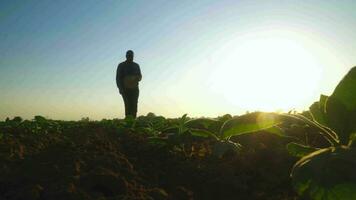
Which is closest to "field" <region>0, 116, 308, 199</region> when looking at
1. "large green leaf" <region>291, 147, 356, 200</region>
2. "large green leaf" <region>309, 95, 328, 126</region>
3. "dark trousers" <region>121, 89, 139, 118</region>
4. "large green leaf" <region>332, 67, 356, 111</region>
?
"large green leaf" <region>309, 95, 328, 126</region>

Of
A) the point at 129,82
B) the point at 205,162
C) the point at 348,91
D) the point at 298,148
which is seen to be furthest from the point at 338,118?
the point at 129,82

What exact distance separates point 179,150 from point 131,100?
7002mm

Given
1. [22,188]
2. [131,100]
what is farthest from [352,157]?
[131,100]

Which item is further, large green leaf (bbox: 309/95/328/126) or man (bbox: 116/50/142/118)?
man (bbox: 116/50/142/118)

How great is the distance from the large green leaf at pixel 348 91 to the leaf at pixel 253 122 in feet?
1.09

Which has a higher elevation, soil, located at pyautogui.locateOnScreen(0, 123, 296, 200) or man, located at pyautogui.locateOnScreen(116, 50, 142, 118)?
man, located at pyautogui.locateOnScreen(116, 50, 142, 118)

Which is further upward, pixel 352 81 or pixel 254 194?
pixel 352 81

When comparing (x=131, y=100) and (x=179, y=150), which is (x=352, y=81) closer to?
(x=179, y=150)

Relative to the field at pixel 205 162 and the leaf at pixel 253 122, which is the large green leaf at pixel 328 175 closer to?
the field at pixel 205 162

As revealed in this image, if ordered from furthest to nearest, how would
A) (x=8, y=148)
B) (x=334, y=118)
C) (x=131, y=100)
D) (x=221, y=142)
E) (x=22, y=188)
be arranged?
1. (x=131, y=100)
2. (x=8, y=148)
3. (x=221, y=142)
4. (x=22, y=188)
5. (x=334, y=118)

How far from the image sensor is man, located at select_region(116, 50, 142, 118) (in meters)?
10.9

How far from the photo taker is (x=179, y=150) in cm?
405

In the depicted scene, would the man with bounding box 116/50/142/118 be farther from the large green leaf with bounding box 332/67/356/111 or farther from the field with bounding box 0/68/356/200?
the large green leaf with bounding box 332/67/356/111

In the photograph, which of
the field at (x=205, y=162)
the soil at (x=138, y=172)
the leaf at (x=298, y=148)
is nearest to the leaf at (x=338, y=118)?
Result: the field at (x=205, y=162)
